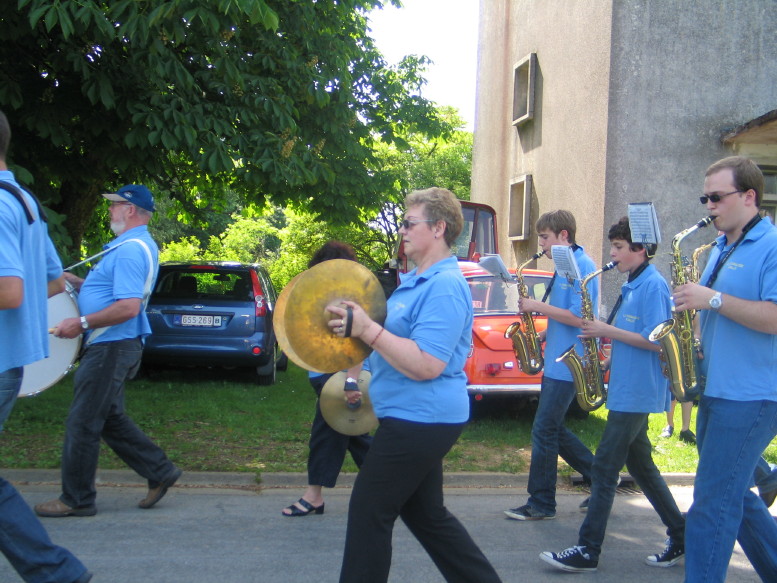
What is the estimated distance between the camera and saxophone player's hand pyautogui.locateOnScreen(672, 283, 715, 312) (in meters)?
3.27

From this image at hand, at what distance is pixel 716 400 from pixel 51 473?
4.89 meters

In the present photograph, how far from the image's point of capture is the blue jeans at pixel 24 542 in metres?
3.10

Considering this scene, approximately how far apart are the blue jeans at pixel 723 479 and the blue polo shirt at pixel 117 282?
3.33m

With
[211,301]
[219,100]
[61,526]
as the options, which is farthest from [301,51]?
[61,526]

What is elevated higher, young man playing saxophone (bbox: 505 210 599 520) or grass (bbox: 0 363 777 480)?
young man playing saxophone (bbox: 505 210 599 520)

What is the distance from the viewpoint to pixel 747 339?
130 inches

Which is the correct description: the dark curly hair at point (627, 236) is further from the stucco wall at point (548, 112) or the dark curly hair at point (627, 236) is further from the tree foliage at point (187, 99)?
the stucco wall at point (548, 112)

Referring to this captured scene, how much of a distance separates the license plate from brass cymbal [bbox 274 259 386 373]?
799 cm

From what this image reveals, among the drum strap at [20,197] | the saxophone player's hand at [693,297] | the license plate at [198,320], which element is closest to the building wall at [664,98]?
the license plate at [198,320]

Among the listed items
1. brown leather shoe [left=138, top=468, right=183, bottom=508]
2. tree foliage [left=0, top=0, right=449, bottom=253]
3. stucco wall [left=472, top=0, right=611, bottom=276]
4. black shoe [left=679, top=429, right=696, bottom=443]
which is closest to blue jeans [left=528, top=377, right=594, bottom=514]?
brown leather shoe [left=138, top=468, right=183, bottom=508]

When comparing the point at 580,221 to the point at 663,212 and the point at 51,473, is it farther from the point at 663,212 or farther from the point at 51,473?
the point at 51,473

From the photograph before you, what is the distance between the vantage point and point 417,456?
298cm

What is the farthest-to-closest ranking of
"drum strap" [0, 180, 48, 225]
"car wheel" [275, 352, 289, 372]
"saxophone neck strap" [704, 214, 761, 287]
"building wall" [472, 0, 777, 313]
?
1. "building wall" [472, 0, 777, 313]
2. "car wheel" [275, 352, 289, 372]
3. "saxophone neck strap" [704, 214, 761, 287]
4. "drum strap" [0, 180, 48, 225]

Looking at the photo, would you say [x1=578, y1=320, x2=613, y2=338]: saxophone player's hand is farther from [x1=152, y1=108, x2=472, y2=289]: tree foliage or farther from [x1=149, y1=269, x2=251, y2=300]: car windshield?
[x1=152, y1=108, x2=472, y2=289]: tree foliage
